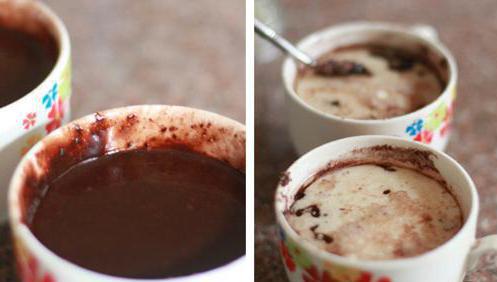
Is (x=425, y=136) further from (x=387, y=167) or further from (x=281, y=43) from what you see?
(x=281, y=43)

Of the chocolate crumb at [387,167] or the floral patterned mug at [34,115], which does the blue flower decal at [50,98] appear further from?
the chocolate crumb at [387,167]

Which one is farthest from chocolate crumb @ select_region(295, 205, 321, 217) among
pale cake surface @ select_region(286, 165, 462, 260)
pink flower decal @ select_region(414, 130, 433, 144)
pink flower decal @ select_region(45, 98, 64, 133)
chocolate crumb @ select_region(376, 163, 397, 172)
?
pink flower decal @ select_region(45, 98, 64, 133)

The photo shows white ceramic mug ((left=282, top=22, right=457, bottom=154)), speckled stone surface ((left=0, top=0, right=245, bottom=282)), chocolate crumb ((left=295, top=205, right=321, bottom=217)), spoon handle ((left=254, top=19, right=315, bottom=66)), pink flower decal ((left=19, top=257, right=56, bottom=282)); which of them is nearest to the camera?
pink flower decal ((left=19, top=257, right=56, bottom=282))

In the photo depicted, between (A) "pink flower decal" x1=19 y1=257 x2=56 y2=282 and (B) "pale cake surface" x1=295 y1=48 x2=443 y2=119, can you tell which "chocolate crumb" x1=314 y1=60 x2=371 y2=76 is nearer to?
(B) "pale cake surface" x1=295 y1=48 x2=443 y2=119

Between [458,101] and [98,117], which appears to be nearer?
[98,117]

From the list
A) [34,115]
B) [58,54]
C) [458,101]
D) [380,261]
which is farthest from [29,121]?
[458,101]

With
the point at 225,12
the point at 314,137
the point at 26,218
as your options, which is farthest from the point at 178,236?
the point at 225,12
